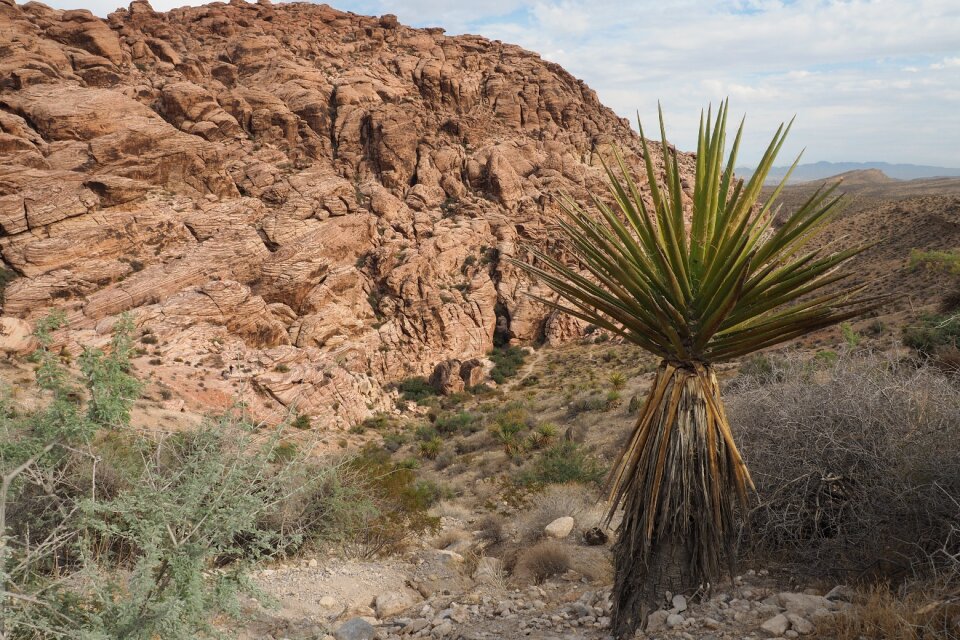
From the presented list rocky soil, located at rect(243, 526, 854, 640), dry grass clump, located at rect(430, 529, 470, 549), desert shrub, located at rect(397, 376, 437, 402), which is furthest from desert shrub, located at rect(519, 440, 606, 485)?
desert shrub, located at rect(397, 376, 437, 402)

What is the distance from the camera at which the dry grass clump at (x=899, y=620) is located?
302 cm

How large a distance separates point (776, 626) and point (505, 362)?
22.8 m

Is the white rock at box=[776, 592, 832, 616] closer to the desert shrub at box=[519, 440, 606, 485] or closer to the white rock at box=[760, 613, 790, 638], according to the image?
the white rock at box=[760, 613, 790, 638]

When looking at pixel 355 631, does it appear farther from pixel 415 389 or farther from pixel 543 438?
pixel 415 389

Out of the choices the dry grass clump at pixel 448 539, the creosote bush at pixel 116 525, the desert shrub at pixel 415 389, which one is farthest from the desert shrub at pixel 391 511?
the desert shrub at pixel 415 389

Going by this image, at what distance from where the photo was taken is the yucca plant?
3338 millimetres

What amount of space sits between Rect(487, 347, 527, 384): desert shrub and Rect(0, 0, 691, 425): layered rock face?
118cm

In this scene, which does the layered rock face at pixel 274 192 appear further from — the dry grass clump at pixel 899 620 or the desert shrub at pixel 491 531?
the dry grass clump at pixel 899 620

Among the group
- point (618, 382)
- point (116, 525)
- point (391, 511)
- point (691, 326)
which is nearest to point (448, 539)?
point (391, 511)

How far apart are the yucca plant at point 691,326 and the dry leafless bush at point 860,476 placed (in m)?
1.19

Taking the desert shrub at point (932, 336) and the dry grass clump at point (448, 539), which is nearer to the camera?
the dry grass clump at point (448, 539)

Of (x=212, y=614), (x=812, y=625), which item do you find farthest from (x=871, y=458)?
(x=212, y=614)

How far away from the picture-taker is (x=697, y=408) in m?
3.57

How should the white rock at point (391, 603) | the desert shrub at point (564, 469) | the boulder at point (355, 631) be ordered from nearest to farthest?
the boulder at point (355, 631) < the white rock at point (391, 603) < the desert shrub at point (564, 469)
